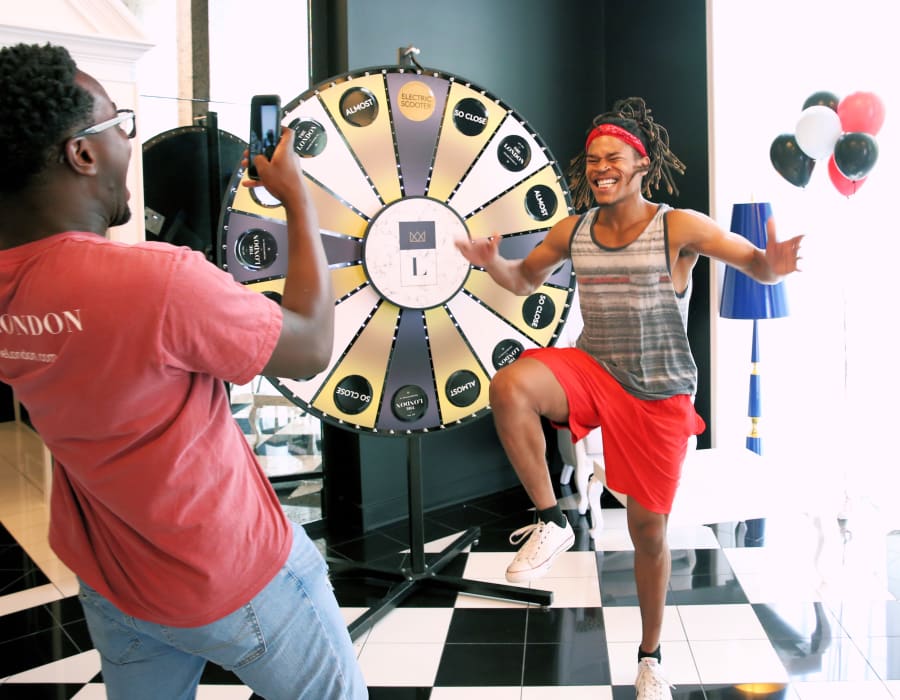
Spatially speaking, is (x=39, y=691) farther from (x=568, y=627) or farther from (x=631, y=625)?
(x=631, y=625)

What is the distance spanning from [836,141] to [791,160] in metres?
0.21

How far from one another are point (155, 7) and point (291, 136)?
2.60m

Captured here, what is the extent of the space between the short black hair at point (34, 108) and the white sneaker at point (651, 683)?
6.72 feet

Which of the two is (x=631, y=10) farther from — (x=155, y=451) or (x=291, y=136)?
(x=155, y=451)

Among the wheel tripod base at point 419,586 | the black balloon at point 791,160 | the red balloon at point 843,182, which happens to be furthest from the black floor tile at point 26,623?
the red balloon at point 843,182

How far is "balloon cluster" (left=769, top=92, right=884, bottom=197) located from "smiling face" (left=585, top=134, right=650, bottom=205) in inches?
48.6

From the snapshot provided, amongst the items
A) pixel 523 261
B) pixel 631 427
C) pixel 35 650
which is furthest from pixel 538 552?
pixel 35 650

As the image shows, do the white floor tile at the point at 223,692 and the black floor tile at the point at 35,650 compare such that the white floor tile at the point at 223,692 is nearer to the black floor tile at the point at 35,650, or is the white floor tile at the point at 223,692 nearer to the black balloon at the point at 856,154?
the black floor tile at the point at 35,650

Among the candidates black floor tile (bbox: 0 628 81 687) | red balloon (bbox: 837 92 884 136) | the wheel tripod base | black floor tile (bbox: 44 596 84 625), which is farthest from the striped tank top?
black floor tile (bbox: 44 596 84 625)

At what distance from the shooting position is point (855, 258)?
3.88m

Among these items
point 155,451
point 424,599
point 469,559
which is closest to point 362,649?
point 424,599

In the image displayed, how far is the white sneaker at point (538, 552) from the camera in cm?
236

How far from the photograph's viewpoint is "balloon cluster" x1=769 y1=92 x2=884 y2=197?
10.6 ft

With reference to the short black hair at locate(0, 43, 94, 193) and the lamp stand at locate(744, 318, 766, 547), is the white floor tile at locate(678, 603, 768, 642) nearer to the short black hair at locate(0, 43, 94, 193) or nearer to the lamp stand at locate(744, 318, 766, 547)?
the lamp stand at locate(744, 318, 766, 547)
